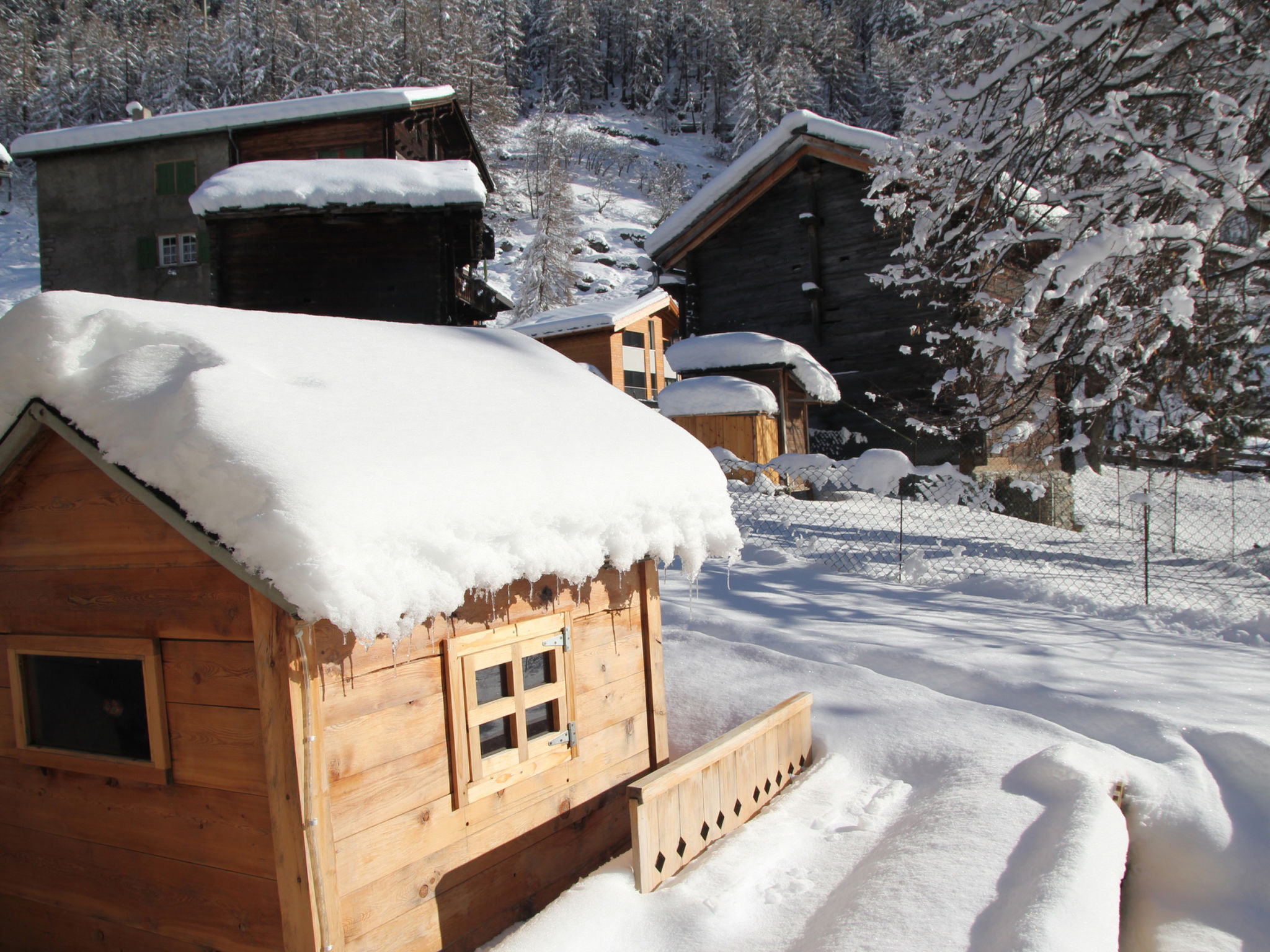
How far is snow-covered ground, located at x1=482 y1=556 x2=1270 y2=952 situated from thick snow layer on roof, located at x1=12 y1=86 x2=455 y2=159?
18.4 metres

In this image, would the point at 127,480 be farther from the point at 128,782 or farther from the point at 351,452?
the point at 128,782

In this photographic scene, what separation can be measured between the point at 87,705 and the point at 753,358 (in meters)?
11.1

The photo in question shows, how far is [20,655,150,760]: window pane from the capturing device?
3.38 meters

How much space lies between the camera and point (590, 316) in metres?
27.4

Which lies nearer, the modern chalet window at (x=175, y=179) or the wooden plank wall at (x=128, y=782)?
the wooden plank wall at (x=128, y=782)

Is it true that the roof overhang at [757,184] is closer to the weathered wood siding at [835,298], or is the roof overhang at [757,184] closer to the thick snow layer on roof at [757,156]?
the thick snow layer on roof at [757,156]

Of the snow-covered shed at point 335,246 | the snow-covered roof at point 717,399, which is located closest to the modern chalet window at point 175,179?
the snow-covered shed at point 335,246

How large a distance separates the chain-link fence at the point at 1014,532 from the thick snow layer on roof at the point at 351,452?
17.7ft

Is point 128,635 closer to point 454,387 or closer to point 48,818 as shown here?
point 48,818

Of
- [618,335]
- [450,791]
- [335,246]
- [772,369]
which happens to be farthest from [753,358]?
[618,335]

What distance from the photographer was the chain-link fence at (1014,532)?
330 inches

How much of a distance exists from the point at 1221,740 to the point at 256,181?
18.5m

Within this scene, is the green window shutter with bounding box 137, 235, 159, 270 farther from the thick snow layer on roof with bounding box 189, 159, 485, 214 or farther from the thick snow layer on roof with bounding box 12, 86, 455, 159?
the thick snow layer on roof with bounding box 189, 159, 485, 214

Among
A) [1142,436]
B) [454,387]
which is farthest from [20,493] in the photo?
[1142,436]
